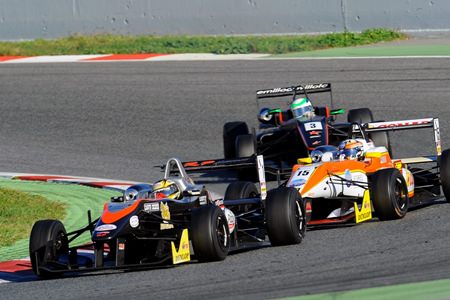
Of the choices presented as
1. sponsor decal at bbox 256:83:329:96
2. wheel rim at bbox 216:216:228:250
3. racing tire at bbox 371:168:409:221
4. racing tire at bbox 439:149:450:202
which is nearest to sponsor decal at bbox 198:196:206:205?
wheel rim at bbox 216:216:228:250

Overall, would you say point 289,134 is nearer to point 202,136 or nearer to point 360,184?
point 202,136

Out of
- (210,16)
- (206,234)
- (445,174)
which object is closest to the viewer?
(206,234)

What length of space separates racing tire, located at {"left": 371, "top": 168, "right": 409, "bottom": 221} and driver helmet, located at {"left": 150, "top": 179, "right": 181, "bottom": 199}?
1.99m

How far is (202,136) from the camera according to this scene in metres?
17.9

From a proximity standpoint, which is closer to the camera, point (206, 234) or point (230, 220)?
point (206, 234)

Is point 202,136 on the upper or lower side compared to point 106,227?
lower

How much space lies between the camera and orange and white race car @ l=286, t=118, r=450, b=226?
35.8ft

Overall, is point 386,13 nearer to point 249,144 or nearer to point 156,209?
point 249,144

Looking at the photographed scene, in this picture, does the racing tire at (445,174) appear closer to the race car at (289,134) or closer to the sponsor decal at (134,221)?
the race car at (289,134)

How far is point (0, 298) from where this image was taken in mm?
8594

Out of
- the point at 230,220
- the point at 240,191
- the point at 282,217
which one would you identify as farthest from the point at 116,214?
the point at 240,191

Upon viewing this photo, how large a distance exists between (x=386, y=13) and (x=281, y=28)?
7.71 feet

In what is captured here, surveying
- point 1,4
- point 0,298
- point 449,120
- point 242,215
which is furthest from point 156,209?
point 1,4

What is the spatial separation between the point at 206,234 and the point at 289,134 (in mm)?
6007
